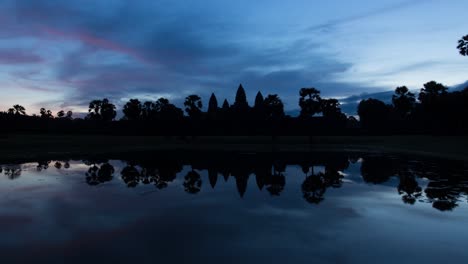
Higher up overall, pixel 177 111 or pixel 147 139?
pixel 177 111

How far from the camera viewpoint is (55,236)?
7.64m

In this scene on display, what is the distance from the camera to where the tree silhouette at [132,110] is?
324ft

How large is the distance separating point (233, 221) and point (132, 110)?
312ft

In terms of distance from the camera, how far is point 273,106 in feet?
327

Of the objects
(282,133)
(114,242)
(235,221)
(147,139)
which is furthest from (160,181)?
(282,133)

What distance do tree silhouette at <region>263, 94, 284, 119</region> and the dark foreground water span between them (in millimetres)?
82004

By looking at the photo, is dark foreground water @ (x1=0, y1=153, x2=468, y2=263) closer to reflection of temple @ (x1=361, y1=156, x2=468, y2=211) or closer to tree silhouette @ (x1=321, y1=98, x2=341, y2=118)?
reflection of temple @ (x1=361, y1=156, x2=468, y2=211)

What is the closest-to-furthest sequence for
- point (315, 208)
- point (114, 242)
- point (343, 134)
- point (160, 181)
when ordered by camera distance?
1. point (114, 242)
2. point (315, 208)
3. point (160, 181)
4. point (343, 134)

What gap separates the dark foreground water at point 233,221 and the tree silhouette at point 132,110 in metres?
84.5

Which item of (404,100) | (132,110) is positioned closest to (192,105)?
(132,110)

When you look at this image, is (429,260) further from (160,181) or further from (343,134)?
(343,134)

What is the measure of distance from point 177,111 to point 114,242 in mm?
79614

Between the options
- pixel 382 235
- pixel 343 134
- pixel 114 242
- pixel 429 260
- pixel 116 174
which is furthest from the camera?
pixel 343 134

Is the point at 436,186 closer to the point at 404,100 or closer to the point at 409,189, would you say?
the point at 409,189
